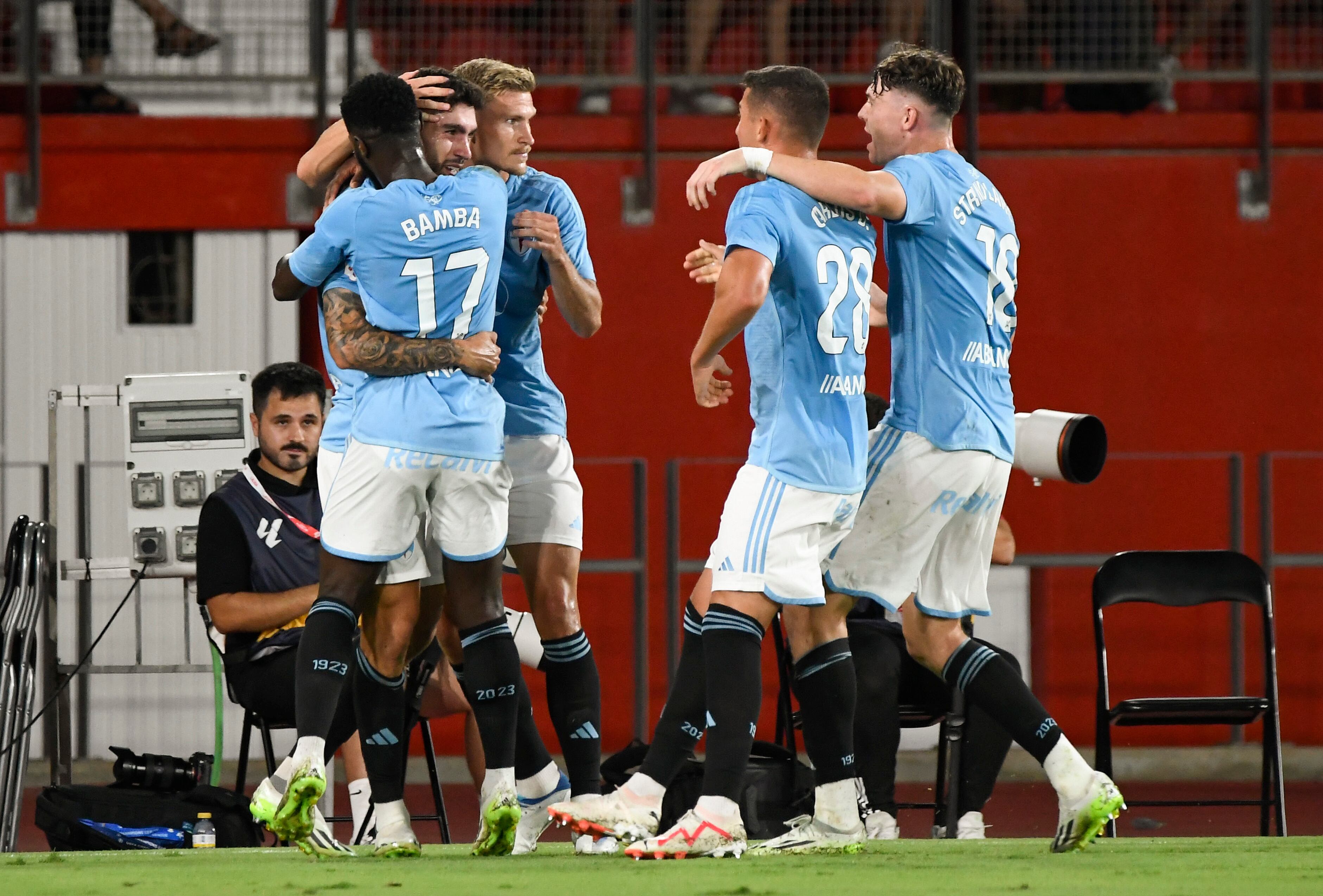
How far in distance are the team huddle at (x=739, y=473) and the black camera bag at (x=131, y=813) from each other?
4.71ft

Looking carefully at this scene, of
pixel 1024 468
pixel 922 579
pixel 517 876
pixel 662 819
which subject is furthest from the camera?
pixel 662 819

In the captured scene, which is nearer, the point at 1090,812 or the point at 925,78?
the point at 1090,812

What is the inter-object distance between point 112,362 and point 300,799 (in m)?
5.72

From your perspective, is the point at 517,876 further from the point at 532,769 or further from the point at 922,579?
the point at 922,579

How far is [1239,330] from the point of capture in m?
9.01

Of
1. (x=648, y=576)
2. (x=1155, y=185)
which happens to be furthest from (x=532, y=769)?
(x=1155, y=185)

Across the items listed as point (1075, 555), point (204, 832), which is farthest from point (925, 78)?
point (1075, 555)

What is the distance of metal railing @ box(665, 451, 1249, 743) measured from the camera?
786cm

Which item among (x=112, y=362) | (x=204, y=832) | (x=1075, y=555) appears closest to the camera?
(x=204, y=832)

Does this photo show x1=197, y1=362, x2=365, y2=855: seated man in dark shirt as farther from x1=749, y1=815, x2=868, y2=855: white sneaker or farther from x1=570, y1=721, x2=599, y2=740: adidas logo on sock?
x1=749, y1=815, x2=868, y2=855: white sneaker

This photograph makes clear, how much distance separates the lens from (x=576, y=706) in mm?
4219

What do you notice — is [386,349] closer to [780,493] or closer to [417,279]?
[417,279]

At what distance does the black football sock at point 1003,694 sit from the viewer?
12.6 ft

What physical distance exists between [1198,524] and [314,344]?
4.87 m
